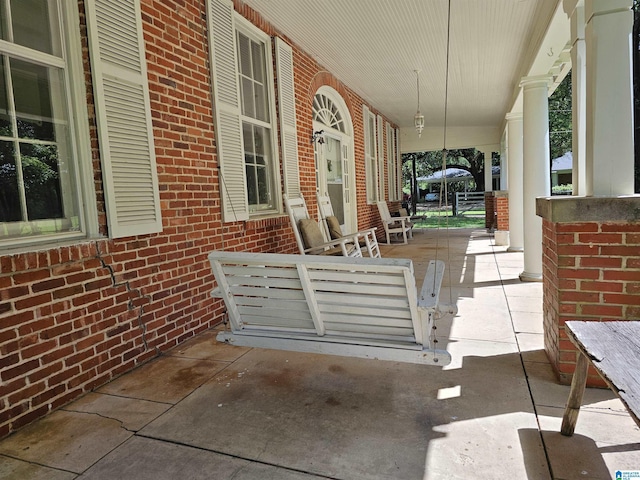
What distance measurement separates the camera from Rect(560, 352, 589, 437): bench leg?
1.55 metres

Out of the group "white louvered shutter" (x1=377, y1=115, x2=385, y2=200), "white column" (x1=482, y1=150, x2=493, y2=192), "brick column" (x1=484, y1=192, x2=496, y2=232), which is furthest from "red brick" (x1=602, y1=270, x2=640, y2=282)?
"white column" (x1=482, y1=150, x2=493, y2=192)

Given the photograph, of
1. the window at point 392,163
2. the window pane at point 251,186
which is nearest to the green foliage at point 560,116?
the window at point 392,163

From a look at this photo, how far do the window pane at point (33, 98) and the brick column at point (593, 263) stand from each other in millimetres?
2684

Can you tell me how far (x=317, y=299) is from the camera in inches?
74.6

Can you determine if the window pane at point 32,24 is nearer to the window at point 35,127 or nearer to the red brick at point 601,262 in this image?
the window at point 35,127

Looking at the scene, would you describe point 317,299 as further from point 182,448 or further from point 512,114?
point 512,114

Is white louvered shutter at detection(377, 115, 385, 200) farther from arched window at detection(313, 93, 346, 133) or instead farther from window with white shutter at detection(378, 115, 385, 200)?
arched window at detection(313, 93, 346, 133)

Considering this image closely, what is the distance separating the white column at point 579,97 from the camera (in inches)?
96.3

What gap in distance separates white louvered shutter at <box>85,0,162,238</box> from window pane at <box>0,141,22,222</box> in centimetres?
42

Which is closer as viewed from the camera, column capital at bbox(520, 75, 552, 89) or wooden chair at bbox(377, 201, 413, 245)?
column capital at bbox(520, 75, 552, 89)

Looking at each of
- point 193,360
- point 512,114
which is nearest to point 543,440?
point 193,360

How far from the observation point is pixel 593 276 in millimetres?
2008

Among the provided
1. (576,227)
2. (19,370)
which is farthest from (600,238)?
(19,370)

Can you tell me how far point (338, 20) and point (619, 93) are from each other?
2.97m
